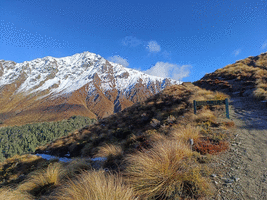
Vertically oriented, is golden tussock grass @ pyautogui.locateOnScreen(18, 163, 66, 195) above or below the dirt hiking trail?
below

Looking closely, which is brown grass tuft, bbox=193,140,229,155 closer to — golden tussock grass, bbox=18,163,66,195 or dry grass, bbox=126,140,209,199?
dry grass, bbox=126,140,209,199

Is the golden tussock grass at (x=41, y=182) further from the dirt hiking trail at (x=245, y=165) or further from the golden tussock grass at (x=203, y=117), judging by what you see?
the golden tussock grass at (x=203, y=117)

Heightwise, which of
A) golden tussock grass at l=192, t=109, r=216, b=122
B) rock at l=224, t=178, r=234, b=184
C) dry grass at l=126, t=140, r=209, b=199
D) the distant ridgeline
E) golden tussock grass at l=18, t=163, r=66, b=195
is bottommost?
the distant ridgeline

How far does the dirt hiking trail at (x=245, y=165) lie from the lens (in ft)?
8.23

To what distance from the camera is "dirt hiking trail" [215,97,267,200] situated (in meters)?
2.51

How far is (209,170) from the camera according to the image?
127 inches

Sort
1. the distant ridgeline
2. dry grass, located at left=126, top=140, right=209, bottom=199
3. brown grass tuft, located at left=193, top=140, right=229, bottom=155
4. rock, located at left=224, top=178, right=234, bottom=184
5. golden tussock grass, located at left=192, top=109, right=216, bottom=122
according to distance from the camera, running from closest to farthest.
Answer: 1. dry grass, located at left=126, top=140, right=209, bottom=199
2. rock, located at left=224, top=178, right=234, bottom=184
3. brown grass tuft, located at left=193, top=140, right=229, bottom=155
4. golden tussock grass, located at left=192, top=109, right=216, bottom=122
5. the distant ridgeline

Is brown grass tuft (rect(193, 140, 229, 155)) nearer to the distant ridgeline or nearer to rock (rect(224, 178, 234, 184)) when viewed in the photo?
rock (rect(224, 178, 234, 184))

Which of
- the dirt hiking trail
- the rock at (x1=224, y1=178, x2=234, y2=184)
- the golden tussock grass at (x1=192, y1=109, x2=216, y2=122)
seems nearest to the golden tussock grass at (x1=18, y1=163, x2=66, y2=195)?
the dirt hiking trail

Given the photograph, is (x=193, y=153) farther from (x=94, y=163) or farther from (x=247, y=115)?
(x=247, y=115)

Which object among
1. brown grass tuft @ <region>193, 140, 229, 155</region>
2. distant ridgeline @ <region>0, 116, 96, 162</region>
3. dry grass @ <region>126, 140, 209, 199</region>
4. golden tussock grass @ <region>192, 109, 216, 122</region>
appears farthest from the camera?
distant ridgeline @ <region>0, 116, 96, 162</region>

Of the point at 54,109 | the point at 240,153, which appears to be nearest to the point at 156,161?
the point at 240,153

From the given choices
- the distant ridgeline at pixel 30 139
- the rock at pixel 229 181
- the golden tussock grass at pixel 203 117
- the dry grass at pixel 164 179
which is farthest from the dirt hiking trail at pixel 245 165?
the distant ridgeline at pixel 30 139

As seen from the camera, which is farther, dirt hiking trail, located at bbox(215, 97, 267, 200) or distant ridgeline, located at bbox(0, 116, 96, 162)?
distant ridgeline, located at bbox(0, 116, 96, 162)
